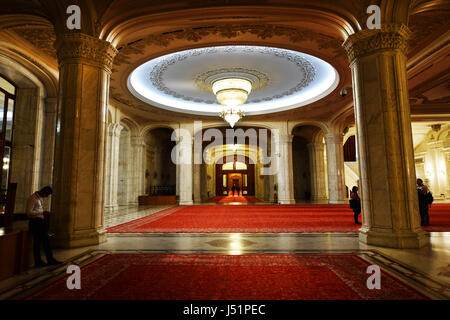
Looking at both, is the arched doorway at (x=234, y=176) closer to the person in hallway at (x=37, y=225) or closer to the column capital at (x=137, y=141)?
the column capital at (x=137, y=141)

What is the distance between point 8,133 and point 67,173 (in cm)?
526

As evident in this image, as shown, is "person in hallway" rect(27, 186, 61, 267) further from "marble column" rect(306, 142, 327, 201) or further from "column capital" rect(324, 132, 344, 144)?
"marble column" rect(306, 142, 327, 201)

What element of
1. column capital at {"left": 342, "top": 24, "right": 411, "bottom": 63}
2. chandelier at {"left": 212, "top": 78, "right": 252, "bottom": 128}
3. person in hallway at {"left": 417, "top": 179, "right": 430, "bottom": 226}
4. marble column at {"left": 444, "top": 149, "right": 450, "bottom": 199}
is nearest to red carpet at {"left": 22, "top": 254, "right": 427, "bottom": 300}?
column capital at {"left": 342, "top": 24, "right": 411, "bottom": 63}

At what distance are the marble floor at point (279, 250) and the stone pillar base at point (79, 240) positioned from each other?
5.6 inches

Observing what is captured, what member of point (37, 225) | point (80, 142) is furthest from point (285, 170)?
point (37, 225)

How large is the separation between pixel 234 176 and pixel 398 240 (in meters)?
26.9

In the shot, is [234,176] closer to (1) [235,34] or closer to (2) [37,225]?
(1) [235,34]

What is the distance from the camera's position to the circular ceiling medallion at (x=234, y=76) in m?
7.95

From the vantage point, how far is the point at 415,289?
89.2 inches

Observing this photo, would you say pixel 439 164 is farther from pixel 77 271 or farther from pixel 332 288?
pixel 77 271

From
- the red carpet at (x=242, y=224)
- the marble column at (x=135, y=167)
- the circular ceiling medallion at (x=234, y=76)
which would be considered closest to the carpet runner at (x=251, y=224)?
the red carpet at (x=242, y=224)

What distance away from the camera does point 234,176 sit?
30625 millimetres

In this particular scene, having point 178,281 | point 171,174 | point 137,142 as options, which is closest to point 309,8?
point 178,281

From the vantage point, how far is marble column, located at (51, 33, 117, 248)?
4113mm
